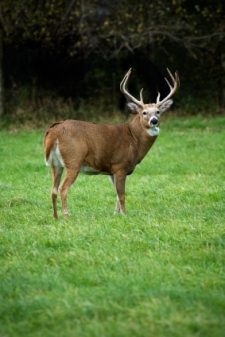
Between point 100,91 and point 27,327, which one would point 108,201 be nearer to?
point 27,327

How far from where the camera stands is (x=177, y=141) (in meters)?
14.4

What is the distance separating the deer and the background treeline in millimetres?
9070

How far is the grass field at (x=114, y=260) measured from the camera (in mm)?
4301

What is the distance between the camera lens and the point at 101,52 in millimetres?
18203

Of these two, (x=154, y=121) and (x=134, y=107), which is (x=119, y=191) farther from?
(x=134, y=107)

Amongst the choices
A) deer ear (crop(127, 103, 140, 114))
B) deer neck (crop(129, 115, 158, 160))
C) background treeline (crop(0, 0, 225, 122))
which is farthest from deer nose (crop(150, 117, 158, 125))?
background treeline (crop(0, 0, 225, 122))

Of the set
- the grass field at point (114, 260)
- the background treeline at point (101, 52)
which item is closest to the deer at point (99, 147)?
the grass field at point (114, 260)

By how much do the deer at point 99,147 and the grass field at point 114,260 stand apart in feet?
1.36

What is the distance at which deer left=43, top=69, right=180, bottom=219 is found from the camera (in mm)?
7676

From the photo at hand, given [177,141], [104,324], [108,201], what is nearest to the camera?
A: [104,324]

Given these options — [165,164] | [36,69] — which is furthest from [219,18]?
[165,164]

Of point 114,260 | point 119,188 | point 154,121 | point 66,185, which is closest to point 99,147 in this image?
point 119,188

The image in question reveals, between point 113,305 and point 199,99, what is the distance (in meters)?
15.7

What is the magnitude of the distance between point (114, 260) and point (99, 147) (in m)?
2.69
